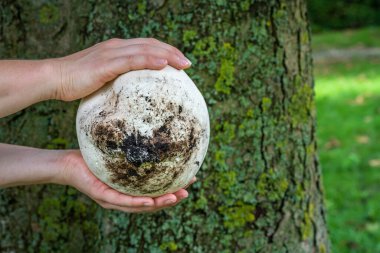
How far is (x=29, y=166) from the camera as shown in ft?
7.82

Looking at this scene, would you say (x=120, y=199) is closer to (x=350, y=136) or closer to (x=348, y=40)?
(x=350, y=136)

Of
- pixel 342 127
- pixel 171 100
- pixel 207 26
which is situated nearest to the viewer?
pixel 171 100

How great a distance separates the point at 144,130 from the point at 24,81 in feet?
1.51

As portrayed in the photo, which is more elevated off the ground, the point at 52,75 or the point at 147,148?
the point at 52,75

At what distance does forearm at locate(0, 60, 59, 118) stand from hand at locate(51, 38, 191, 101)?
31 millimetres

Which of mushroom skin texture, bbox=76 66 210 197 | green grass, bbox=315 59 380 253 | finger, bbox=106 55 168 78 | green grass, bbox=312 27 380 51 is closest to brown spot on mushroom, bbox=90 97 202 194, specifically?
mushroom skin texture, bbox=76 66 210 197

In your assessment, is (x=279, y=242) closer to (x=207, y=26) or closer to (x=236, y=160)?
(x=236, y=160)

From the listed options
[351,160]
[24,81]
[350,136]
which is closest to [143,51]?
[24,81]

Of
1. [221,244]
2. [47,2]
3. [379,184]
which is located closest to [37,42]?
[47,2]

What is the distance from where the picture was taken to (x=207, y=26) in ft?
9.39

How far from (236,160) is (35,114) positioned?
1.03 metres

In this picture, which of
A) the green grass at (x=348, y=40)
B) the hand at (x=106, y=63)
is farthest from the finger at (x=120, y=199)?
the green grass at (x=348, y=40)

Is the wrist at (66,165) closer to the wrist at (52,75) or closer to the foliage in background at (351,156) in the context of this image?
the wrist at (52,75)

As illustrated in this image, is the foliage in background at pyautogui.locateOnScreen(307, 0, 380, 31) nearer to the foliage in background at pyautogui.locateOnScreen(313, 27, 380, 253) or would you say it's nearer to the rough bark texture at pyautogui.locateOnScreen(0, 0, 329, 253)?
the foliage in background at pyautogui.locateOnScreen(313, 27, 380, 253)
